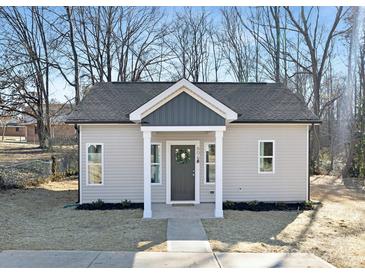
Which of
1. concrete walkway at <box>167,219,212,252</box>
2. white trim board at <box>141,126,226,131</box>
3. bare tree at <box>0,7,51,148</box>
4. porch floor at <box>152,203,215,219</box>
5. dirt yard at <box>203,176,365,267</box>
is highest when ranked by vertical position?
bare tree at <box>0,7,51,148</box>

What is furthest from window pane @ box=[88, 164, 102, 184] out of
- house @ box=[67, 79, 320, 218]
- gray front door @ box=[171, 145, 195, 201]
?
gray front door @ box=[171, 145, 195, 201]

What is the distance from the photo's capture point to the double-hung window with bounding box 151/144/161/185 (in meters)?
12.9

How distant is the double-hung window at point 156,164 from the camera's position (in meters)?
12.9

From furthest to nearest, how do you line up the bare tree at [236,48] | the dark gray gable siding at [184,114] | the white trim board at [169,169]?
the bare tree at [236,48]
the white trim board at [169,169]
the dark gray gable siding at [184,114]

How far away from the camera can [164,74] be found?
3045 centimetres

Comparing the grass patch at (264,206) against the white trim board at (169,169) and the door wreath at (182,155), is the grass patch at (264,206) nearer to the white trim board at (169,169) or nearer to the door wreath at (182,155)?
the white trim board at (169,169)

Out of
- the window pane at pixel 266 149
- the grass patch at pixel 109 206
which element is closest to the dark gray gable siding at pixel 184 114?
the window pane at pixel 266 149

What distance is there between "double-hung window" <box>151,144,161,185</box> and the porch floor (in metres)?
0.87

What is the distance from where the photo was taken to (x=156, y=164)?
12883mm

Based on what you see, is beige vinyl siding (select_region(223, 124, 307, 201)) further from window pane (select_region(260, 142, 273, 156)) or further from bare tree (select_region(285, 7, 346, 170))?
bare tree (select_region(285, 7, 346, 170))

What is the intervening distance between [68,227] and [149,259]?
3688 millimetres

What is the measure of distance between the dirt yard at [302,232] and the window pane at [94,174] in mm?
4438

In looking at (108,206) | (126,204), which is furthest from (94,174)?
(126,204)
